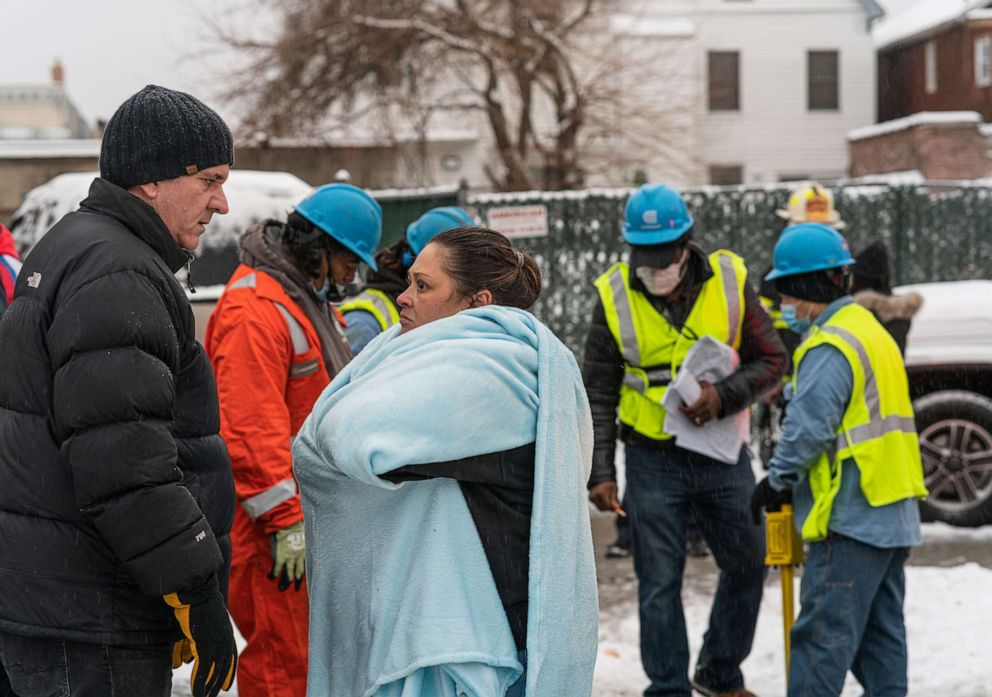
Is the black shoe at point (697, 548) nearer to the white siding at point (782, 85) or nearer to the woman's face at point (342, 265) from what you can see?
the woman's face at point (342, 265)

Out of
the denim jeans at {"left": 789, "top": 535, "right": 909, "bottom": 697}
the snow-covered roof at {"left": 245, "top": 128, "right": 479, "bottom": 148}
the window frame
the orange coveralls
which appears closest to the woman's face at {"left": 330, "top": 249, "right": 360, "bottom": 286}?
the orange coveralls

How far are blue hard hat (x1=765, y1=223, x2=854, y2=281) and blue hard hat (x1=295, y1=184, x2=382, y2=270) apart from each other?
60.8 inches

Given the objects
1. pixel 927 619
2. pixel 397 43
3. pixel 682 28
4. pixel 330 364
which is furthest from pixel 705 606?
pixel 682 28

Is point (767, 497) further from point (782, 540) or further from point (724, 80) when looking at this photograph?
point (724, 80)

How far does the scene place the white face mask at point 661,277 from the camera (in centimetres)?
519

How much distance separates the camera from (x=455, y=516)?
2.68 meters

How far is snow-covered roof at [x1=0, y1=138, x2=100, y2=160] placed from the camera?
680 inches

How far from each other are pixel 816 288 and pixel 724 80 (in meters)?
30.5

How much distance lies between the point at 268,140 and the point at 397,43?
2.90 m

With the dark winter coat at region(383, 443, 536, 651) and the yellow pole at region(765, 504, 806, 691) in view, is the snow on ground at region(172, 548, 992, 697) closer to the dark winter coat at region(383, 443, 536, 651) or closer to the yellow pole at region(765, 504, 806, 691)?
the yellow pole at region(765, 504, 806, 691)

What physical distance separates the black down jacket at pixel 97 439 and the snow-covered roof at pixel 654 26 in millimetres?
23854

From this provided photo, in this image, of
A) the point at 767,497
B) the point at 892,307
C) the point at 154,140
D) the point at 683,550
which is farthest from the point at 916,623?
the point at 154,140

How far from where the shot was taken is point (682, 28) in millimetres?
29750

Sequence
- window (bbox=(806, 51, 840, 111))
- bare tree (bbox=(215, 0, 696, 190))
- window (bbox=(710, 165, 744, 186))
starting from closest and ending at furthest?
bare tree (bbox=(215, 0, 696, 190))
window (bbox=(710, 165, 744, 186))
window (bbox=(806, 51, 840, 111))
